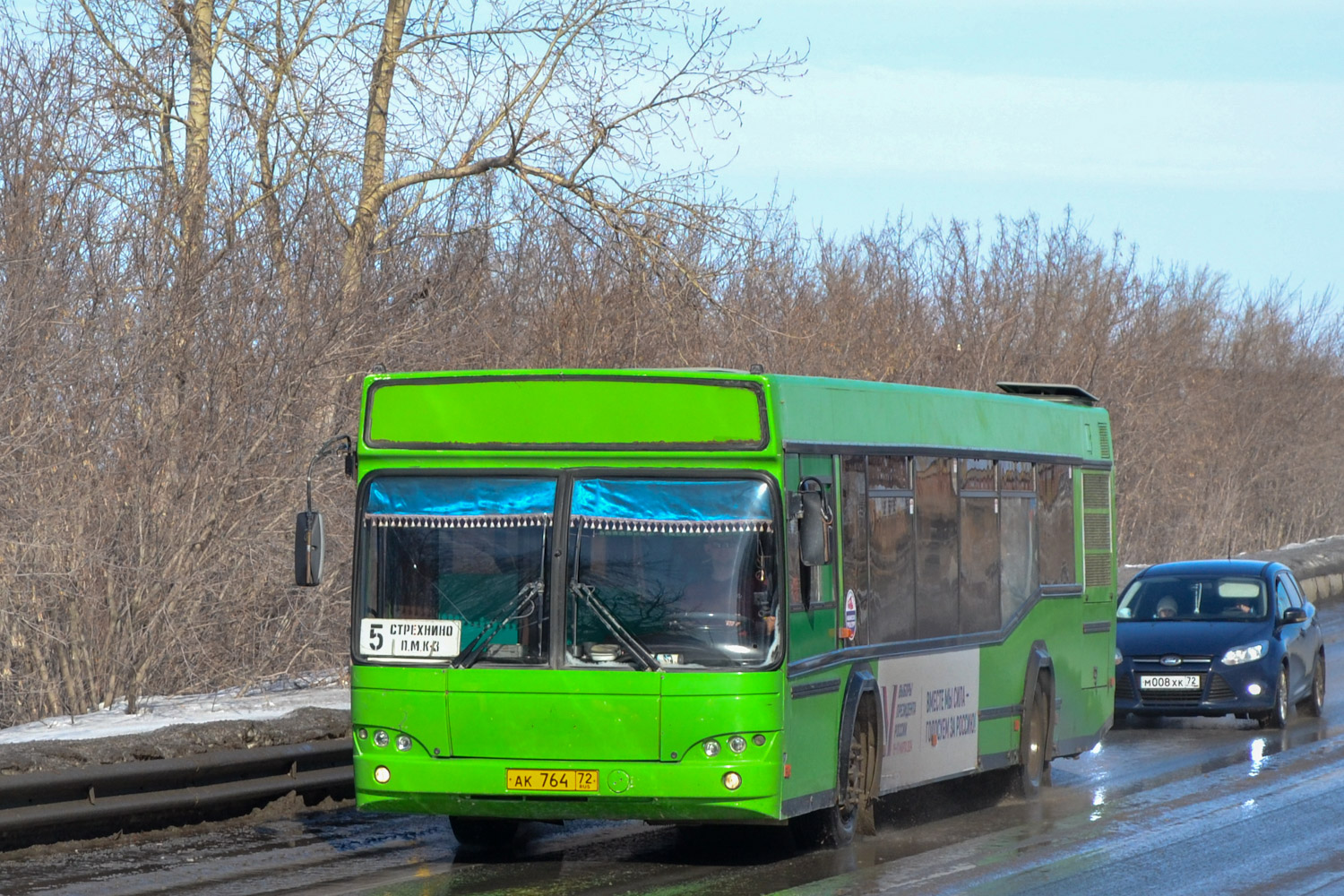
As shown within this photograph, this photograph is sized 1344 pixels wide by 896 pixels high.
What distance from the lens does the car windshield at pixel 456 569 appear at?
32.1ft

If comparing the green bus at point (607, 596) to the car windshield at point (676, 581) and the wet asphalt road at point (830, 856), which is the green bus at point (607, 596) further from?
the wet asphalt road at point (830, 856)

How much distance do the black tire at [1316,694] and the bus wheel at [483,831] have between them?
37.0 ft

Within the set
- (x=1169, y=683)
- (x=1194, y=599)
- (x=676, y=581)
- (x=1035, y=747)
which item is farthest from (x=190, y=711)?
(x=1194, y=599)

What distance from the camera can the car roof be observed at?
65.0ft

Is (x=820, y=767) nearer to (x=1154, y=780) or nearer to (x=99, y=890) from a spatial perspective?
(x=99, y=890)

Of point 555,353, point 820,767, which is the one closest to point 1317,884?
point 820,767

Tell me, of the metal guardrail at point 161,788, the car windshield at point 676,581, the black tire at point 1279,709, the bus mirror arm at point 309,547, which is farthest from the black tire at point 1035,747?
the bus mirror arm at point 309,547

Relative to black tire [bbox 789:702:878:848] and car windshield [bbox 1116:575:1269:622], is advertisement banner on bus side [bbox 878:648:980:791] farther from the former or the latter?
car windshield [bbox 1116:575:1269:622]

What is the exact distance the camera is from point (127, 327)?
16.5 meters

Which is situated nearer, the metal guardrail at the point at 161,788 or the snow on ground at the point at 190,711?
the metal guardrail at the point at 161,788

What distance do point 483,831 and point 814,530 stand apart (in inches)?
114

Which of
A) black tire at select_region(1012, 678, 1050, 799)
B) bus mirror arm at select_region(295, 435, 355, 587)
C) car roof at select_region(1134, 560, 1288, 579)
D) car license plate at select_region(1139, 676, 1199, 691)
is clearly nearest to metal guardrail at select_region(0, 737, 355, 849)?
bus mirror arm at select_region(295, 435, 355, 587)

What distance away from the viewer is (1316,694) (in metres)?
19.9

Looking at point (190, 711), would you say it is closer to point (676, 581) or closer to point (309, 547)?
point (309, 547)
